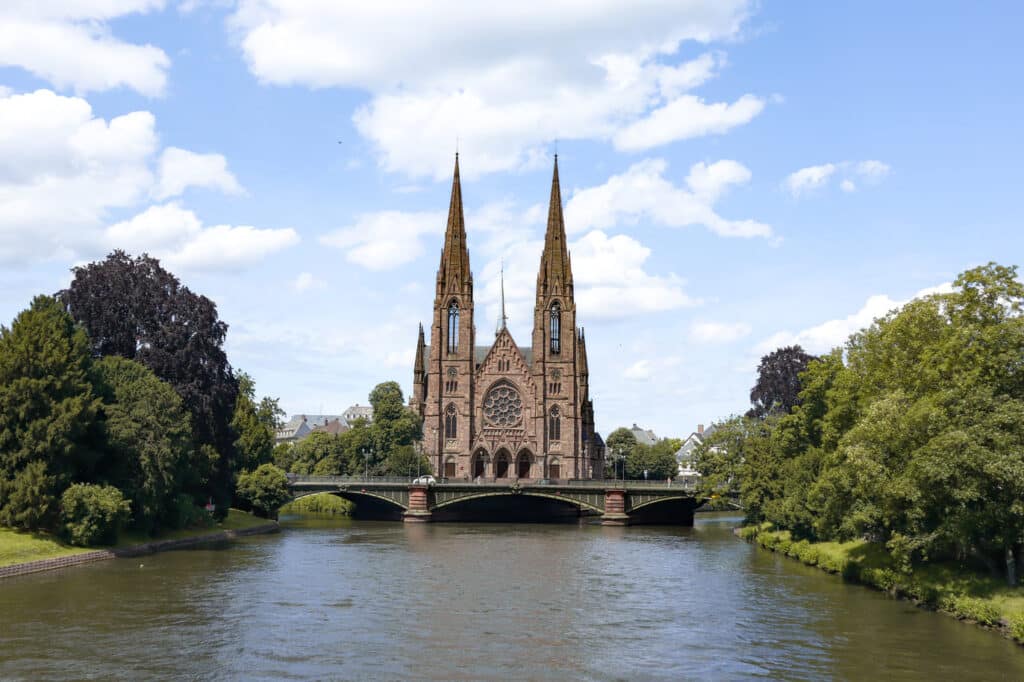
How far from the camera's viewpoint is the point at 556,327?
135000 millimetres

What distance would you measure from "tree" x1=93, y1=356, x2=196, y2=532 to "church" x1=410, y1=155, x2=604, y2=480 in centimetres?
6667

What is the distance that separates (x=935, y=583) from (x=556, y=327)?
95829mm

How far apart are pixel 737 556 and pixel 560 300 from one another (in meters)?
73.5

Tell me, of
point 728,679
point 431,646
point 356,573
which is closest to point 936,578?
point 728,679

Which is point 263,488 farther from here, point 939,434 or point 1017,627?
point 1017,627

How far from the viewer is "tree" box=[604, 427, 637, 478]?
598ft

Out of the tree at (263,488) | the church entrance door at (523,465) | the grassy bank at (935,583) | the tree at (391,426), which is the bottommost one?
the grassy bank at (935,583)

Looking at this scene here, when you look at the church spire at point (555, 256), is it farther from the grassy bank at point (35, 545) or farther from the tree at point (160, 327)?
the grassy bank at point (35, 545)

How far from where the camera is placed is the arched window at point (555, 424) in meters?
132

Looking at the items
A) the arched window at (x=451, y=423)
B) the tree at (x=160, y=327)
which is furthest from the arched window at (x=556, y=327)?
the tree at (x=160, y=327)

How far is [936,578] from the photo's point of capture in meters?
41.2

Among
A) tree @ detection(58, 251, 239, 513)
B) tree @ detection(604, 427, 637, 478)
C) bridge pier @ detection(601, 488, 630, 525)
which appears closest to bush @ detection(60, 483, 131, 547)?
tree @ detection(58, 251, 239, 513)

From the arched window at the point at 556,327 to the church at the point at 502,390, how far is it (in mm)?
137

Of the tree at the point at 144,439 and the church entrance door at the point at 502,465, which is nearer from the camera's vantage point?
the tree at the point at 144,439
